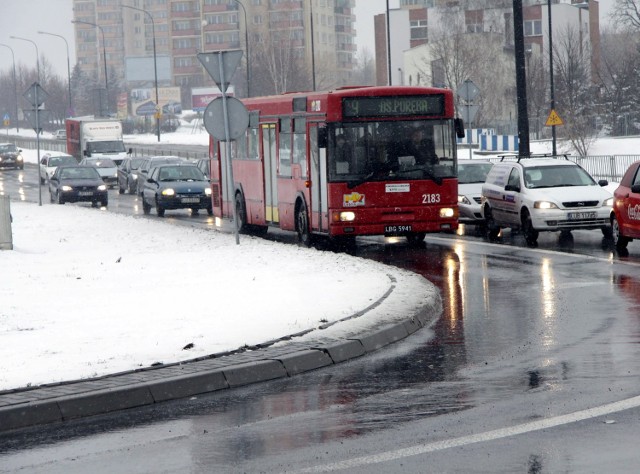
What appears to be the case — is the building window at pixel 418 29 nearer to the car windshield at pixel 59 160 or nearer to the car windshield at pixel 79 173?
the car windshield at pixel 59 160

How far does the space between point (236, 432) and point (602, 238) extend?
1765 centimetres

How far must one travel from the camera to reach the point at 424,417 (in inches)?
323

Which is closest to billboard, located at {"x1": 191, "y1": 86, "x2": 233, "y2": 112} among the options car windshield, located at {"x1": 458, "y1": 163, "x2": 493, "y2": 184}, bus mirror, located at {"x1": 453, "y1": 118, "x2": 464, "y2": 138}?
car windshield, located at {"x1": 458, "y1": 163, "x2": 493, "y2": 184}

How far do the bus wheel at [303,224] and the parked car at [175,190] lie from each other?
42.9ft

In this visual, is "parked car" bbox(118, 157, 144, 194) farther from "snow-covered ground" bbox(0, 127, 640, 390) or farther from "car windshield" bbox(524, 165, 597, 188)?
"car windshield" bbox(524, 165, 597, 188)

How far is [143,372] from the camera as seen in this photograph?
9.82 m

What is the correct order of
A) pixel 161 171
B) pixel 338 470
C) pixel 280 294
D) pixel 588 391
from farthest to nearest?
1. pixel 161 171
2. pixel 280 294
3. pixel 588 391
4. pixel 338 470

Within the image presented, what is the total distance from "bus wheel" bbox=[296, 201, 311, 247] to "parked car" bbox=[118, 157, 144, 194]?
97.6ft

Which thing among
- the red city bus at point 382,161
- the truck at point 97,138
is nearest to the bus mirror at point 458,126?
the red city bus at point 382,161

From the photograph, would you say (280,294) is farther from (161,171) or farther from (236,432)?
(161,171)

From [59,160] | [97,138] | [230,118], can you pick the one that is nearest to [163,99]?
[97,138]

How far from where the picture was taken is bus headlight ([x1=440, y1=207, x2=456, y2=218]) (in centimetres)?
2323

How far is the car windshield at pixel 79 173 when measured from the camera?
46938mm

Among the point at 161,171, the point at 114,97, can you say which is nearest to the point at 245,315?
the point at 161,171
